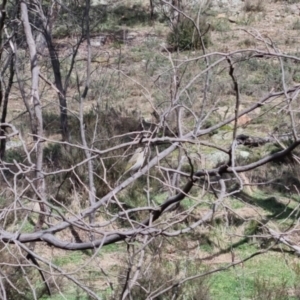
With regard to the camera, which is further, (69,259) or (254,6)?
(254,6)

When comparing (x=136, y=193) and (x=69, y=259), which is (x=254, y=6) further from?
(x=69, y=259)

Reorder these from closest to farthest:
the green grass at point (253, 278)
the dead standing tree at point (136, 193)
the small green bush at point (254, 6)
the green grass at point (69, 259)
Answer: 1. the dead standing tree at point (136, 193)
2. the green grass at point (253, 278)
3. the green grass at point (69, 259)
4. the small green bush at point (254, 6)

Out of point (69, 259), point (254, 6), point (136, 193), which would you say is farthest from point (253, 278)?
point (254, 6)

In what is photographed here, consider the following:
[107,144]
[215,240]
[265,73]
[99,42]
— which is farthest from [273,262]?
[99,42]

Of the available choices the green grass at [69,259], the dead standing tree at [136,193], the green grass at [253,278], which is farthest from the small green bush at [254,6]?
the green grass at [69,259]

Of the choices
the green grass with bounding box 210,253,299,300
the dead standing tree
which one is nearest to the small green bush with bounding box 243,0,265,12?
the dead standing tree

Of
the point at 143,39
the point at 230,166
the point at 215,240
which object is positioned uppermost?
the point at 230,166

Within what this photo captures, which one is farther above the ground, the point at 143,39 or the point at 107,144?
the point at 107,144

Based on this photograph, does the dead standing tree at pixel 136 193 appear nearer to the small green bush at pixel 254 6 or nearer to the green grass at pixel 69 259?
the green grass at pixel 69 259

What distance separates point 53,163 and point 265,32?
9.23 m

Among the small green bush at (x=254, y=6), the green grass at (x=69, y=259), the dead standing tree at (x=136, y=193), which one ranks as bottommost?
the small green bush at (x=254, y=6)

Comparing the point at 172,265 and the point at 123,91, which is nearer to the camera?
the point at 172,265

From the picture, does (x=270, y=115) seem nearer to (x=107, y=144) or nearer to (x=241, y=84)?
(x=241, y=84)

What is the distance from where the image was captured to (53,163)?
26.4 ft
